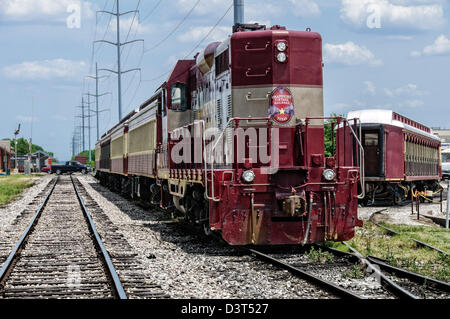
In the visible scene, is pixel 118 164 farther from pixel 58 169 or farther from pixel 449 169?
pixel 58 169

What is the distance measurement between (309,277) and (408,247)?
3.94 m

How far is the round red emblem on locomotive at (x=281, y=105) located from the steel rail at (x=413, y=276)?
274 centimetres

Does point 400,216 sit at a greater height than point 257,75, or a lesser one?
lesser

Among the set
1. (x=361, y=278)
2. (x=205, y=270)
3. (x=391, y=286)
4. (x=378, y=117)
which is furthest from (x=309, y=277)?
(x=378, y=117)

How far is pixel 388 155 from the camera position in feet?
66.5

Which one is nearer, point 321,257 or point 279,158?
point 321,257

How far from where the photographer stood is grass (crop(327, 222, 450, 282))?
8.52 metres

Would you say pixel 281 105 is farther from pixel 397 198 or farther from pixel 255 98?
pixel 397 198

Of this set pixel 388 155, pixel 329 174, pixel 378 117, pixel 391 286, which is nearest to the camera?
pixel 391 286

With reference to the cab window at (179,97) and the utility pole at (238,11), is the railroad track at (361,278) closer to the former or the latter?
the cab window at (179,97)

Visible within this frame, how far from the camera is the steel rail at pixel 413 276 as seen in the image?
6898mm

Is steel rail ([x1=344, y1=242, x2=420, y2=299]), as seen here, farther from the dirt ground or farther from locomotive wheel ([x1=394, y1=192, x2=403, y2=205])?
locomotive wheel ([x1=394, y1=192, x2=403, y2=205])
